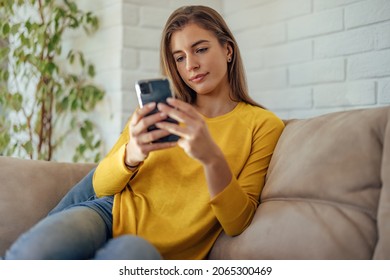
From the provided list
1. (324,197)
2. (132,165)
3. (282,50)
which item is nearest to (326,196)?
(324,197)

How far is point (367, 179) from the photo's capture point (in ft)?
3.28

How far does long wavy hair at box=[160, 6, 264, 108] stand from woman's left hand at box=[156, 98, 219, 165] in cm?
35

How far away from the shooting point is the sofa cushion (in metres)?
0.98

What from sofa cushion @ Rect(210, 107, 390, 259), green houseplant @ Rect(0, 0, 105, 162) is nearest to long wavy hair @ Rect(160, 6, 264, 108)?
sofa cushion @ Rect(210, 107, 390, 259)

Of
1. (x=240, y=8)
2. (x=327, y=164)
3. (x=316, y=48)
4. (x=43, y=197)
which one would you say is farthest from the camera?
(x=240, y=8)

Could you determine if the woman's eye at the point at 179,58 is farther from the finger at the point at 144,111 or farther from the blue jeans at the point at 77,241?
the blue jeans at the point at 77,241

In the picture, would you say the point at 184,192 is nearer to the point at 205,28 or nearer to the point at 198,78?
the point at 198,78

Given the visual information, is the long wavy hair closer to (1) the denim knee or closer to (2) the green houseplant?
(1) the denim knee

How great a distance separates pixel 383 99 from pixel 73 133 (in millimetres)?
1230

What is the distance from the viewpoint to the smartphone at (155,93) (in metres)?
1.03

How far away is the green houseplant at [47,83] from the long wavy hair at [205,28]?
2.29 feet

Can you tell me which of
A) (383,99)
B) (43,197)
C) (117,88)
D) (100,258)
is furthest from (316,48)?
(100,258)

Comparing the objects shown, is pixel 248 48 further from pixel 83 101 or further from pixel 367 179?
pixel 367 179

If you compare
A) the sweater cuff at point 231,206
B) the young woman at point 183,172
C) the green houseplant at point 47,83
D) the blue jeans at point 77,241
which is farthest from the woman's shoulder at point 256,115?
the green houseplant at point 47,83
